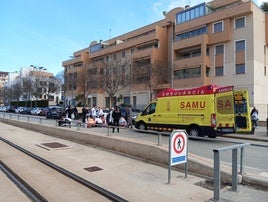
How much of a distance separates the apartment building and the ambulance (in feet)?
62.5

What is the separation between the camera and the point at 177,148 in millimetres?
7156

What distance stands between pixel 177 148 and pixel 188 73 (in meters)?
41.4

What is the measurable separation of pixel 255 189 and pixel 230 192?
59cm

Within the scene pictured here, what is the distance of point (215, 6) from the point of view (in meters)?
48.3

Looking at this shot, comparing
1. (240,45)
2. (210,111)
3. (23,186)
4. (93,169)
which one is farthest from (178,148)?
(240,45)

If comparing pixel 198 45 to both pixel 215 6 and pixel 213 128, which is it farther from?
pixel 213 128

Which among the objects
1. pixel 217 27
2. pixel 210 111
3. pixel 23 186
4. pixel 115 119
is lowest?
pixel 23 186

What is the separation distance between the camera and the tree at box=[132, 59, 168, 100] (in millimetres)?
48844

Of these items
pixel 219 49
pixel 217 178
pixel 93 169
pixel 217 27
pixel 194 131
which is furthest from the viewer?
pixel 219 49

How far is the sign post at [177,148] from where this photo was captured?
6.95 m

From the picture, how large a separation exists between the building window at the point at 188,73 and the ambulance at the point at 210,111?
28.1 meters

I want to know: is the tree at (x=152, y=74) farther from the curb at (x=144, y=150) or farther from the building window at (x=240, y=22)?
the curb at (x=144, y=150)

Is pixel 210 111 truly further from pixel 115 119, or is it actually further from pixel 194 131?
pixel 115 119

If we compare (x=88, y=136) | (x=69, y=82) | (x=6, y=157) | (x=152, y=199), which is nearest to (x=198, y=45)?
(x=69, y=82)
